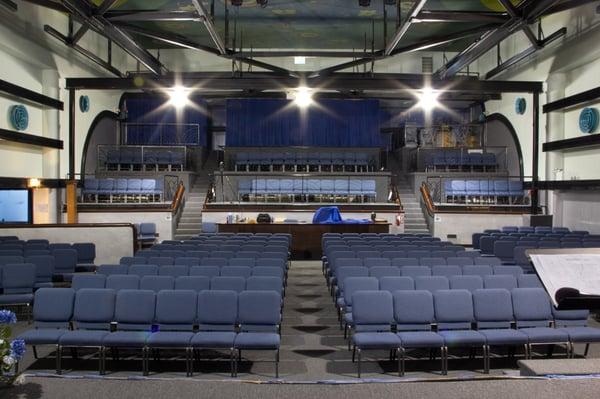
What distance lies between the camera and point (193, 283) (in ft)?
23.8

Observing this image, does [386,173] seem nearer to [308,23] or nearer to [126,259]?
[308,23]

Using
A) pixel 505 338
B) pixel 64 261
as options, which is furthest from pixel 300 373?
pixel 64 261

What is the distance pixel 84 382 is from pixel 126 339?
2.66m

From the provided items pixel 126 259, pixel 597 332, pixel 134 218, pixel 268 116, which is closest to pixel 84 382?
pixel 597 332

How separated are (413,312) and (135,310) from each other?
3.40 metres

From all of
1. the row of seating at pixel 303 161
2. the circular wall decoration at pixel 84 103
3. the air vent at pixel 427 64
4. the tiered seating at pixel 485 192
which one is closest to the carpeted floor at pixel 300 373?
the tiered seating at pixel 485 192

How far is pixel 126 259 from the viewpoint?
9375 mm

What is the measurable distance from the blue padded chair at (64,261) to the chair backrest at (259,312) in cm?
528

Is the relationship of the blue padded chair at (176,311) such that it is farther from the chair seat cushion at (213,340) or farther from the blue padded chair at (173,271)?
the blue padded chair at (173,271)

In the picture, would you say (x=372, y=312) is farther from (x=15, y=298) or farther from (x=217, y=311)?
(x=15, y=298)

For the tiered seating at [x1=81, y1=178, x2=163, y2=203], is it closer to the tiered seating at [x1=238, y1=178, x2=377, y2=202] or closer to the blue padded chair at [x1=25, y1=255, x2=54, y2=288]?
the tiered seating at [x1=238, y1=178, x2=377, y2=202]

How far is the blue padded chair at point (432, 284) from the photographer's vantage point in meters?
7.30

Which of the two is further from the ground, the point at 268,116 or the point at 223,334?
the point at 268,116

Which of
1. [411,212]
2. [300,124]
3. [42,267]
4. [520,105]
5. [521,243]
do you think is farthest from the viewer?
[300,124]
